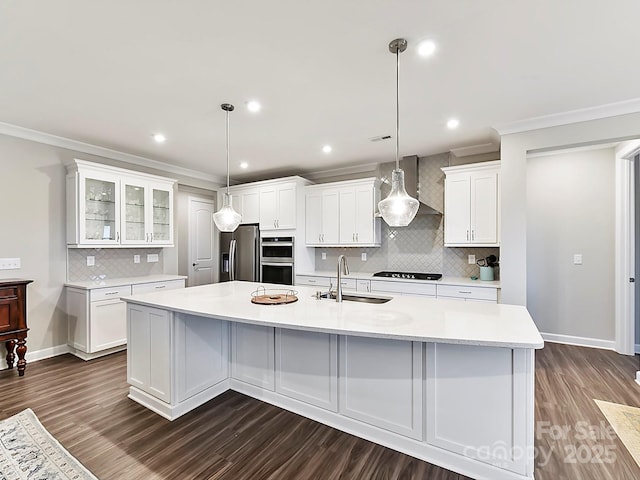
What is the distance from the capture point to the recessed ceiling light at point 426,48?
192cm

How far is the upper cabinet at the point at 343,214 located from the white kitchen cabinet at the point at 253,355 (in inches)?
93.5

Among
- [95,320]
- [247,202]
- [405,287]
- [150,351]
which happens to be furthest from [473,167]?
[95,320]

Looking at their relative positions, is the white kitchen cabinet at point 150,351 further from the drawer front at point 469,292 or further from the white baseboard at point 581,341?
the white baseboard at point 581,341

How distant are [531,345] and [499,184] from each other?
2.70m

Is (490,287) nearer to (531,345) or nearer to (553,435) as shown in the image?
(553,435)

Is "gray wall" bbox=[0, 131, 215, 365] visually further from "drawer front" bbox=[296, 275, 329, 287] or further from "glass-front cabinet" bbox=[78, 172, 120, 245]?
"drawer front" bbox=[296, 275, 329, 287]

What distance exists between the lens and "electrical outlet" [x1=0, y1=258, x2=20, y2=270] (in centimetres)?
330

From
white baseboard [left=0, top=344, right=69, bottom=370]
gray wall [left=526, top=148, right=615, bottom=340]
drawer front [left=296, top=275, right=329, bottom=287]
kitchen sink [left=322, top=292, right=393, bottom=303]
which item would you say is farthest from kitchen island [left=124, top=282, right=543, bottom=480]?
gray wall [left=526, top=148, right=615, bottom=340]

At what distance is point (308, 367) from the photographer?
2.34 m

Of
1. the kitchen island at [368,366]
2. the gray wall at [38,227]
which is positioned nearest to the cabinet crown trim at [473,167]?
the kitchen island at [368,366]

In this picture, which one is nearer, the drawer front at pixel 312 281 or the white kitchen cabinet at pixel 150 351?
the white kitchen cabinet at pixel 150 351

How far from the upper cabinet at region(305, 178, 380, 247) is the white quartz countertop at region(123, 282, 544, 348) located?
2109 mm

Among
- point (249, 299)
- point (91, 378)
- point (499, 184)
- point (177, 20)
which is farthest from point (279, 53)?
point (91, 378)

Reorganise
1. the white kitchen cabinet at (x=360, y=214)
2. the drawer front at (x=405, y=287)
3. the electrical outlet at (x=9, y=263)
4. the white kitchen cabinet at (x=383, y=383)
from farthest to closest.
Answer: the white kitchen cabinet at (x=360, y=214) < the drawer front at (x=405, y=287) < the electrical outlet at (x=9, y=263) < the white kitchen cabinet at (x=383, y=383)
